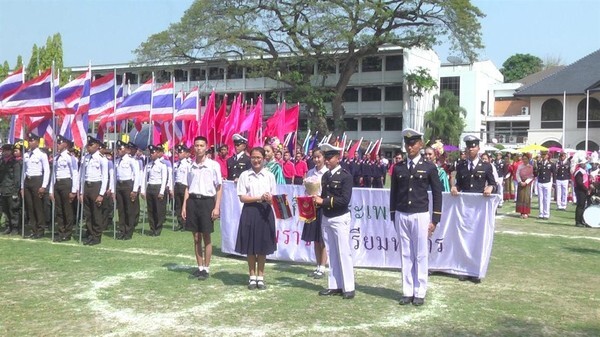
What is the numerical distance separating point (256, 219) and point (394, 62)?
4780 centimetres

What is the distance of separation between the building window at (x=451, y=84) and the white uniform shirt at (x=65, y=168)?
51.8m

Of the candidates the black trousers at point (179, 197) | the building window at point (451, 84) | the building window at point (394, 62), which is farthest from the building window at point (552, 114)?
the black trousers at point (179, 197)

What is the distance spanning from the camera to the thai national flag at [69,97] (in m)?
12.6

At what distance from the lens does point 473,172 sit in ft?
36.0

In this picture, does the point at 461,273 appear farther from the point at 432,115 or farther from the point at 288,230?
the point at 432,115

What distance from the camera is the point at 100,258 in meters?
10.0

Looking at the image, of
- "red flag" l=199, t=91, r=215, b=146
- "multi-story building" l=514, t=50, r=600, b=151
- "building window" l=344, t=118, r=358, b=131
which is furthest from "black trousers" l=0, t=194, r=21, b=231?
"building window" l=344, t=118, r=358, b=131

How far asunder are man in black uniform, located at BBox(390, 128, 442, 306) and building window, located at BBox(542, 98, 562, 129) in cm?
4469

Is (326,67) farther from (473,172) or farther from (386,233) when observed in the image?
(386,233)

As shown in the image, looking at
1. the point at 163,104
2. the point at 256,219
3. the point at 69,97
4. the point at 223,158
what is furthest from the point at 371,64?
the point at 256,219

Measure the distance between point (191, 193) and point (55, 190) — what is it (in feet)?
16.0

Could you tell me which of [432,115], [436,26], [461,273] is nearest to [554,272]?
[461,273]

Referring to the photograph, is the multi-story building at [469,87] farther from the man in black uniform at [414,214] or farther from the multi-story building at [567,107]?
the man in black uniform at [414,214]

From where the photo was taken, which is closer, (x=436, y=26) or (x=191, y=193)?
(x=191, y=193)
